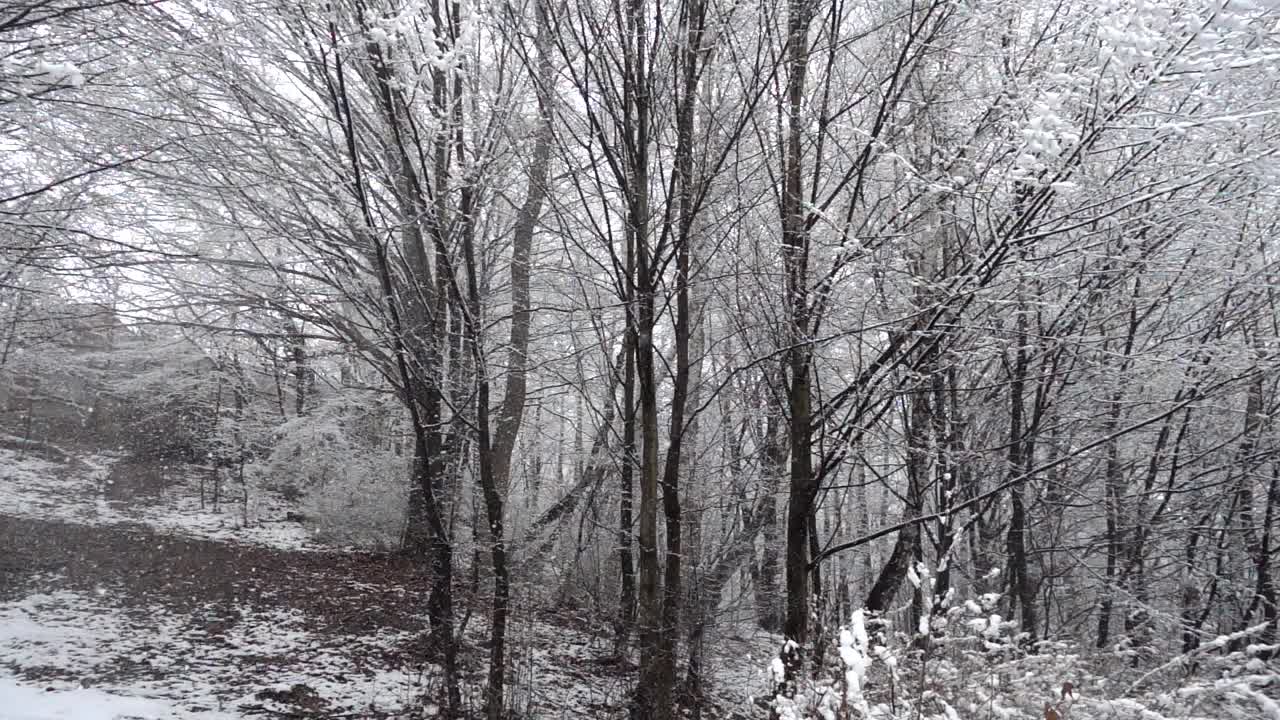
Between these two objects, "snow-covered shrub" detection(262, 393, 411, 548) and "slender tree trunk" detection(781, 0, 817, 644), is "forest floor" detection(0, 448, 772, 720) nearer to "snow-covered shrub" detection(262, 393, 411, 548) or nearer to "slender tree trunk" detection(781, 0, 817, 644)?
"snow-covered shrub" detection(262, 393, 411, 548)

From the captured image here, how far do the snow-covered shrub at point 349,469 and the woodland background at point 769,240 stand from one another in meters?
1.20

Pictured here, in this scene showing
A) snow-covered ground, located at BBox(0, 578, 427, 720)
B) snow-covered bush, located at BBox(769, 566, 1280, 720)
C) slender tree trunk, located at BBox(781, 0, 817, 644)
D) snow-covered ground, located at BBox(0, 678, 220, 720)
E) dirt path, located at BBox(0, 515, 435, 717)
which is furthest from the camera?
dirt path, located at BBox(0, 515, 435, 717)

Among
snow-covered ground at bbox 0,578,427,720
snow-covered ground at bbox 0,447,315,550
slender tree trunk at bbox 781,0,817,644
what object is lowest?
snow-covered ground at bbox 0,578,427,720

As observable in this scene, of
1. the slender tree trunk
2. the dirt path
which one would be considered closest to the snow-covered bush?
the slender tree trunk

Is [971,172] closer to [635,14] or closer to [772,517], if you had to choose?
[635,14]

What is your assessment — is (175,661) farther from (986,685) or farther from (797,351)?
(986,685)

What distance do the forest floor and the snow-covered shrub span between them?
17.7 inches

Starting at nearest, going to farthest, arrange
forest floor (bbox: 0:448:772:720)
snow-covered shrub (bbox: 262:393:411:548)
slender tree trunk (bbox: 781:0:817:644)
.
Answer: slender tree trunk (bbox: 781:0:817:644) < forest floor (bbox: 0:448:772:720) < snow-covered shrub (bbox: 262:393:411:548)

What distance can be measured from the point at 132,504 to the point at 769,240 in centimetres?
1231

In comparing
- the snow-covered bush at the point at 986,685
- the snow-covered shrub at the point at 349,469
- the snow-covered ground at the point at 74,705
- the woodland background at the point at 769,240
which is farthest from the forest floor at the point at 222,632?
the snow-covered bush at the point at 986,685

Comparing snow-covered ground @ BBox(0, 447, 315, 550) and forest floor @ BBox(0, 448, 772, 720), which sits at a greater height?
snow-covered ground @ BBox(0, 447, 315, 550)

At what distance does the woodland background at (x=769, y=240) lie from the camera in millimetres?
3287

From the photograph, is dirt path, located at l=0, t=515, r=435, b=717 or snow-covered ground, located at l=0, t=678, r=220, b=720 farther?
dirt path, located at l=0, t=515, r=435, b=717

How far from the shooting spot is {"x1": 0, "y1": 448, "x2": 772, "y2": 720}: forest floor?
198 inches
